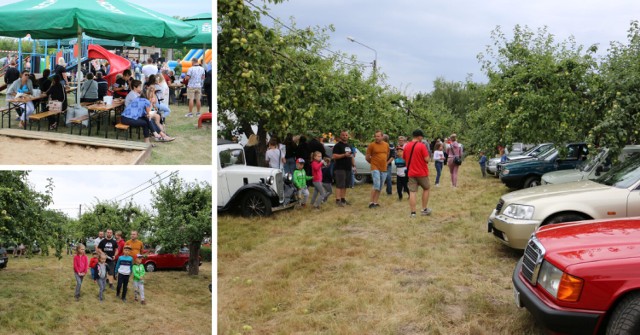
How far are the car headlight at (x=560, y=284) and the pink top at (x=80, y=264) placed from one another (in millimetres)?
3416

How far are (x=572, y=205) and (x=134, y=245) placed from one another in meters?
6.38

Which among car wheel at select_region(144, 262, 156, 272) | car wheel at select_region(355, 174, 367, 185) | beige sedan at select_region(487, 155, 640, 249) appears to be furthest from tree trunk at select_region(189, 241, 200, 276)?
car wheel at select_region(355, 174, 367, 185)

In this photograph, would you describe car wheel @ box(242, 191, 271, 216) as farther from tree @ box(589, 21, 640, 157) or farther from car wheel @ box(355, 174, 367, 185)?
car wheel @ box(355, 174, 367, 185)

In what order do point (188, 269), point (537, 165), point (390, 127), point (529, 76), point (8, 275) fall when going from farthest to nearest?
point (390, 127) → point (537, 165) → point (529, 76) → point (8, 275) → point (188, 269)

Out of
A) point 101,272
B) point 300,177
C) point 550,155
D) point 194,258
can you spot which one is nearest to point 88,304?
point 101,272

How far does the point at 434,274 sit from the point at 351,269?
41.8 inches

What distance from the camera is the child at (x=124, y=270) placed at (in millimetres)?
3296

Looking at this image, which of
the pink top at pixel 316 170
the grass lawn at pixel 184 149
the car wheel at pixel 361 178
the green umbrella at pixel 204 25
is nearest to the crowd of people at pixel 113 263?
the grass lawn at pixel 184 149

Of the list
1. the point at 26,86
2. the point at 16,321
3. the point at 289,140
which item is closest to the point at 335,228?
the point at 289,140

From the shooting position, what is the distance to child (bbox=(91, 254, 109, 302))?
334 cm

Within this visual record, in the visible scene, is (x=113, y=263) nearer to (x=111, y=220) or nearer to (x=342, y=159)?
(x=111, y=220)

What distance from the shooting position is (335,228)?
11336mm

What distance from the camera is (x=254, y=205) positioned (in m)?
12.7

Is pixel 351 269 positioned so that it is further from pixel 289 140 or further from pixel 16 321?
pixel 289 140
